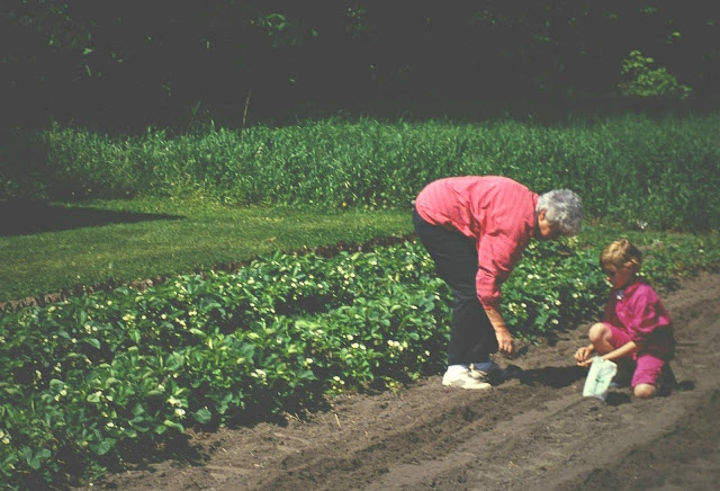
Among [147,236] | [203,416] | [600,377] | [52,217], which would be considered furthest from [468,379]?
[52,217]

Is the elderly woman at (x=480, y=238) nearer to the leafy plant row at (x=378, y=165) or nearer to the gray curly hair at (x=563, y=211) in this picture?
the gray curly hair at (x=563, y=211)

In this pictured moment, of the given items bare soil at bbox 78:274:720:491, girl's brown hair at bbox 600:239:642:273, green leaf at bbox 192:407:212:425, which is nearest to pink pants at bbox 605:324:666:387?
bare soil at bbox 78:274:720:491

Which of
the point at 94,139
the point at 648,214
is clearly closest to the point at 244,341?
the point at 648,214

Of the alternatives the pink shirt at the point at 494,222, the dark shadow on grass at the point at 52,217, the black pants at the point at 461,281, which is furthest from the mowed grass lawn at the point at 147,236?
the pink shirt at the point at 494,222

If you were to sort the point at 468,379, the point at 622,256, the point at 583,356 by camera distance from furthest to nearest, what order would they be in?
the point at 468,379, the point at 583,356, the point at 622,256

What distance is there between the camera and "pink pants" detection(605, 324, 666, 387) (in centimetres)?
609

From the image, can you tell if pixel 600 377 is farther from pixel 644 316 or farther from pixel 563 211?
pixel 563 211

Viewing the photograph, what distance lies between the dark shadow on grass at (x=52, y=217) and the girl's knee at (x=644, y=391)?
306 inches

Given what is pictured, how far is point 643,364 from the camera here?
6121mm

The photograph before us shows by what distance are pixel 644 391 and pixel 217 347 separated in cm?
248

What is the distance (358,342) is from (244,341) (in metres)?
0.83

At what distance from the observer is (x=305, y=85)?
76.2ft

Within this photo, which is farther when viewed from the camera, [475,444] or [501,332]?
[501,332]

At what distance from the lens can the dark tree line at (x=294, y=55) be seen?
1812 centimetres
